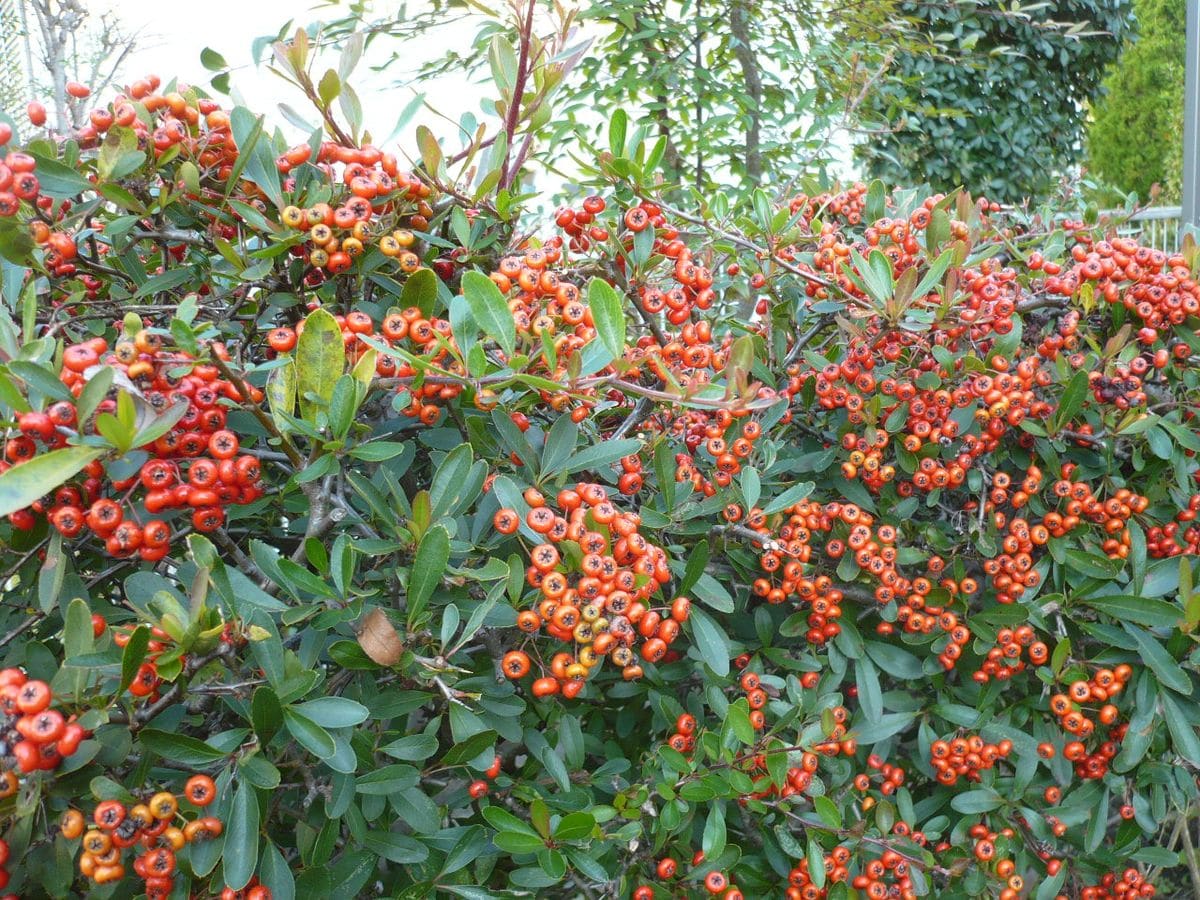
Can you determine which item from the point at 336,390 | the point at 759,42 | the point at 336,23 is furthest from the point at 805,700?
the point at 759,42

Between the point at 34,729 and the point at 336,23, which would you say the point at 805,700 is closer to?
the point at 34,729

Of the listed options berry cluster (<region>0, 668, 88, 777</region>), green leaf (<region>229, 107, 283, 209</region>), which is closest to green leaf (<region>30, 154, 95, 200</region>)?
green leaf (<region>229, 107, 283, 209</region>)

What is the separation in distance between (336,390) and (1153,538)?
1.86m

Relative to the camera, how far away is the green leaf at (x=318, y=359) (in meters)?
1.34

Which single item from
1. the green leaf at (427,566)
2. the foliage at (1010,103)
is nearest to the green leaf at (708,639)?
the green leaf at (427,566)

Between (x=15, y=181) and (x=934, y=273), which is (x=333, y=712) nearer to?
(x=15, y=181)

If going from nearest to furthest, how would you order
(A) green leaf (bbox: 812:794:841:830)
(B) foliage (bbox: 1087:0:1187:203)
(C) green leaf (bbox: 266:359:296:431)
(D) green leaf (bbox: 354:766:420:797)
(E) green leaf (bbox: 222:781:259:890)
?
(E) green leaf (bbox: 222:781:259:890) < (C) green leaf (bbox: 266:359:296:431) < (D) green leaf (bbox: 354:766:420:797) < (A) green leaf (bbox: 812:794:841:830) < (B) foliage (bbox: 1087:0:1187:203)

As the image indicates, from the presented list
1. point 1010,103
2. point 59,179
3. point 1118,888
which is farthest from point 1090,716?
point 1010,103

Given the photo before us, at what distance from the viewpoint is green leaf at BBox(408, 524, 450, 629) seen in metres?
1.32

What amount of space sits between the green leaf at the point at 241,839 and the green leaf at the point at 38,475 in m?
0.50

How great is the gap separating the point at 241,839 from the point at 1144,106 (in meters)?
19.5

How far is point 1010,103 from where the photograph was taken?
8.24 meters

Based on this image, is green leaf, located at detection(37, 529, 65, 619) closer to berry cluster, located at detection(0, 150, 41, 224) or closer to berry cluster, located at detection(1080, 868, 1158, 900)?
berry cluster, located at detection(0, 150, 41, 224)

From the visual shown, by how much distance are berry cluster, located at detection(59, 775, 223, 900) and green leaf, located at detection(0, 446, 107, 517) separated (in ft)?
1.36
